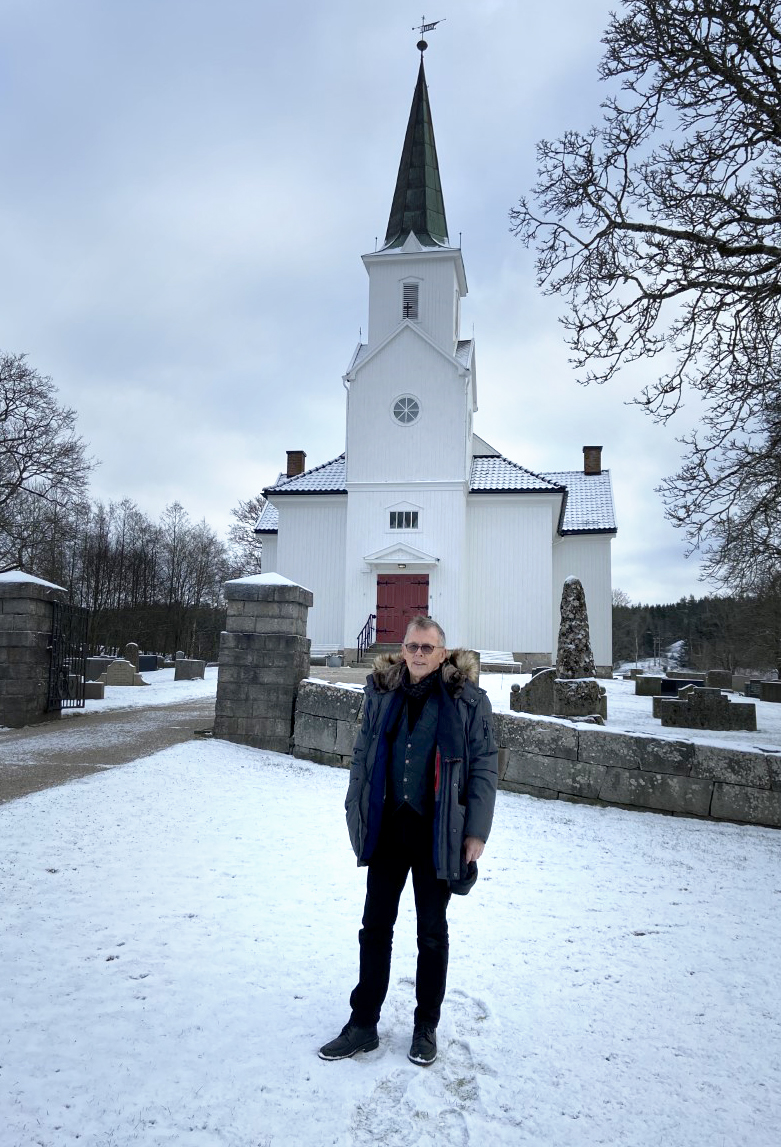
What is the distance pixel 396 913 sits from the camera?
3246mm

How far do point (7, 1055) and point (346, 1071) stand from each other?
1287 mm

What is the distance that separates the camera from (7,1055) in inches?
115

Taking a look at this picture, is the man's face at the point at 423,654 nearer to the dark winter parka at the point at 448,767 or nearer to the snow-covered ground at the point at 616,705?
the dark winter parka at the point at 448,767

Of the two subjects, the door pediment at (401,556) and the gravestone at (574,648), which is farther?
the door pediment at (401,556)

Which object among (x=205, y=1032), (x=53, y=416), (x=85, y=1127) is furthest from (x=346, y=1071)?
(x=53, y=416)

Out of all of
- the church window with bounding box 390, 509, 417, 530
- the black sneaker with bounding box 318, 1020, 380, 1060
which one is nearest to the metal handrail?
the church window with bounding box 390, 509, 417, 530

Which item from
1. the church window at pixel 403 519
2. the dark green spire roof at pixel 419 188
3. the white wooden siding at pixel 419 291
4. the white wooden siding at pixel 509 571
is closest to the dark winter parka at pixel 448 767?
the church window at pixel 403 519

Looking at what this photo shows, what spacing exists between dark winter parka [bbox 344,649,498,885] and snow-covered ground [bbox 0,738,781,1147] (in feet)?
2.73

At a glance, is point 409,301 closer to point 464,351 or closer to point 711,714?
point 464,351

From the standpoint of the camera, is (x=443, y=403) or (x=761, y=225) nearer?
(x=761, y=225)

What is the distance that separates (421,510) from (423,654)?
949 inches

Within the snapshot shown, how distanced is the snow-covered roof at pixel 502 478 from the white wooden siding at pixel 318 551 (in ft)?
17.2

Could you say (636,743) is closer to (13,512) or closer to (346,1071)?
(346,1071)

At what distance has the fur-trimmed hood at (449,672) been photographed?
3363 mm
